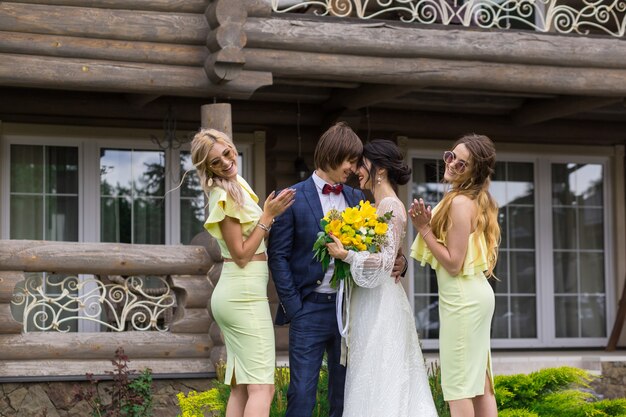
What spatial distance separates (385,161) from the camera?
19.9 feet

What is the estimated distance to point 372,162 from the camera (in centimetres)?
611

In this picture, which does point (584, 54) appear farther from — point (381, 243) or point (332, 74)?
point (381, 243)

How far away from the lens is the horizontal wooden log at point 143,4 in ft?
29.4

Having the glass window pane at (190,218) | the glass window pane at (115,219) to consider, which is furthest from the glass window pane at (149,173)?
the glass window pane at (190,218)

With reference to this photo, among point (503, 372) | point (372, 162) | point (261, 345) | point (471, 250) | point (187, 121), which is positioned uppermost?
point (187, 121)

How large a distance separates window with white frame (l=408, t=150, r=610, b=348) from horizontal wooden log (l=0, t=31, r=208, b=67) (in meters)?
3.88

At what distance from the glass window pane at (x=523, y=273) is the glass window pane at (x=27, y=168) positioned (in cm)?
527

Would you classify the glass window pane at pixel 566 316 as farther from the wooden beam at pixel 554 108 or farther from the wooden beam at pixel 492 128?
the wooden beam at pixel 554 108

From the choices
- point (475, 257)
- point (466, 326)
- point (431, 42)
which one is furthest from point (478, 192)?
point (431, 42)

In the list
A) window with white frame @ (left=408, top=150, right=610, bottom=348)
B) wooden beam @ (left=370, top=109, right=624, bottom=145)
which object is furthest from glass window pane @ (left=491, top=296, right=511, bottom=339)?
wooden beam @ (left=370, top=109, right=624, bottom=145)

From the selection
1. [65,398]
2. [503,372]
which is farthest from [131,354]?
[503,372]

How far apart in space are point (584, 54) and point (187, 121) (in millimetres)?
4019

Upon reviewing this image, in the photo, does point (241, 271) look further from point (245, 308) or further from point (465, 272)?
point (465, 272)

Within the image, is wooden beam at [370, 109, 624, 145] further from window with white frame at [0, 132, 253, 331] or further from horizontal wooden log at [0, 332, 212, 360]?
horizontal wooden log at [0, 332, 212, 360]
